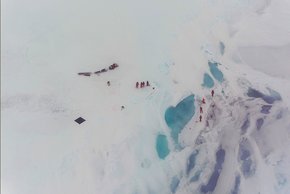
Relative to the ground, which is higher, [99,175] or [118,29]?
[118,29]

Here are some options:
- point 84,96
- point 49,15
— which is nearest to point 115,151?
point 84,96

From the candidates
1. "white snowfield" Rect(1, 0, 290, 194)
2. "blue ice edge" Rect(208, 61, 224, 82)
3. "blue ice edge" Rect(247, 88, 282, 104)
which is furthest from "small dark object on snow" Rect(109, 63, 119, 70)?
"blue ice edge" Rect(247, 88, 282, 104)

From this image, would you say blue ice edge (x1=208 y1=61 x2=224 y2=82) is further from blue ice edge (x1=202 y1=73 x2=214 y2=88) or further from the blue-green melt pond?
the blue-green melt pond

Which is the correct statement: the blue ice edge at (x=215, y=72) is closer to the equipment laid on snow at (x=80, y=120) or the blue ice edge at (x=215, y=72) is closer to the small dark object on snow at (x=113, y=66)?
the small dark object on snow at (x=113, y=66)

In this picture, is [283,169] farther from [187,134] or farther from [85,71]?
[85,71]

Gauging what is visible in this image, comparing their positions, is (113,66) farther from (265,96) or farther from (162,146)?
(265,96)

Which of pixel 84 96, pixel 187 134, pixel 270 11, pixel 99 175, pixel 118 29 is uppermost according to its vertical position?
pixel 270 11
